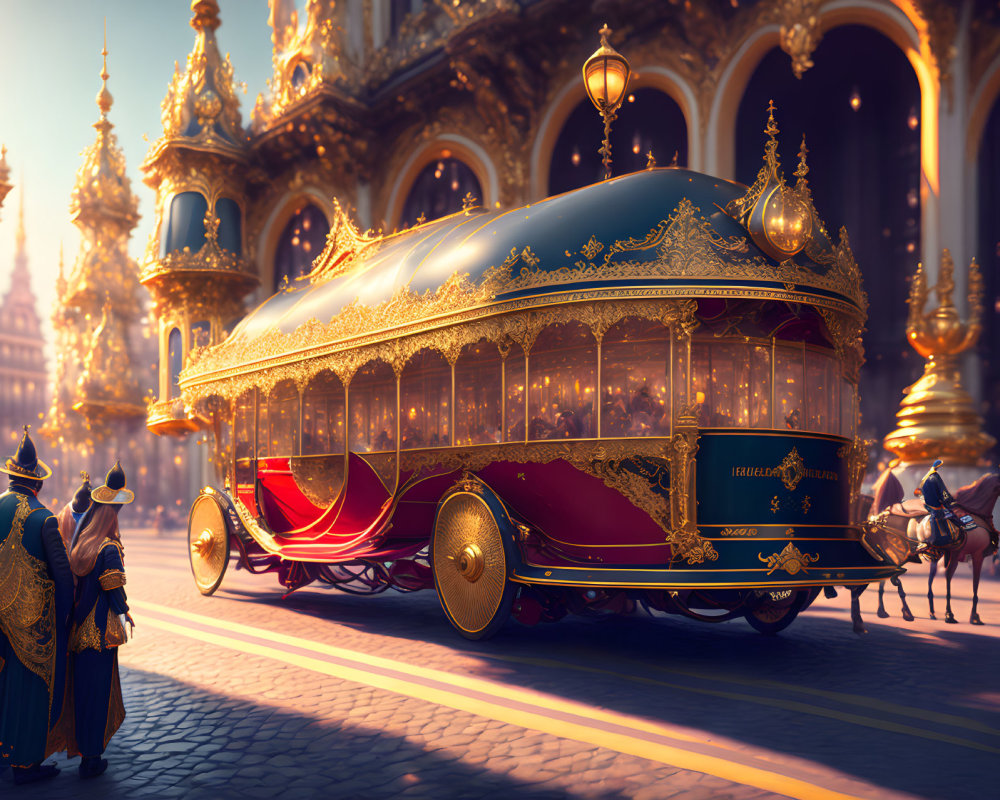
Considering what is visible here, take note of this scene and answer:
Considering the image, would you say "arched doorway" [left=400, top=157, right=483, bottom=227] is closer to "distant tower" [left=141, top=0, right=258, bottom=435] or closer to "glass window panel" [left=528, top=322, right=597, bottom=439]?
"distant tower" [left=141, top=0, right=258, bottom=435]

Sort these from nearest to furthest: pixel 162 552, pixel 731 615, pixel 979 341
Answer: pixel 731 615 → pixel 979 341 → pixel 162 552

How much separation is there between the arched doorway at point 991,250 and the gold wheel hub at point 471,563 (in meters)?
11.5

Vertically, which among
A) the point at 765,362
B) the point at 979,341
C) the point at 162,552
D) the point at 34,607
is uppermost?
the point at 979,341

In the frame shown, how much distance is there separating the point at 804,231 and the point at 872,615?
200 inches

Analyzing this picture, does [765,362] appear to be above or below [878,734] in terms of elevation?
above

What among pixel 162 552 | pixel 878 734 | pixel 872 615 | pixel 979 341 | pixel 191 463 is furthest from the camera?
pixel 191 463

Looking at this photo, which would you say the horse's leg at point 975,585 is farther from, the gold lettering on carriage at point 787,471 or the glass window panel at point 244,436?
the glass window panel at point 244,436

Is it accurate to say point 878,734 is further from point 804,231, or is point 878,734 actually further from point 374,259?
point 374,259

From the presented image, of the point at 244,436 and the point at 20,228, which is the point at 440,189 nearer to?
the point at 244,436

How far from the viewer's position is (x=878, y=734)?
5.35 m

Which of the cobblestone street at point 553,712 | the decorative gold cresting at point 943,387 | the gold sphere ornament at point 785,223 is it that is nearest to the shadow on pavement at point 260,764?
the cobblestone street at point 553,712

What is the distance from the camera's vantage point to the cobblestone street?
460 centimetres

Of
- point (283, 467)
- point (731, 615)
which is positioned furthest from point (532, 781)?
point (283, 467)

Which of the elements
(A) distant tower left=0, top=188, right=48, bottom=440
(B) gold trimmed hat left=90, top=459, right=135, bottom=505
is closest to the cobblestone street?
(B) gold trimmed hat left=90, top=459, right=135, bottom=505
